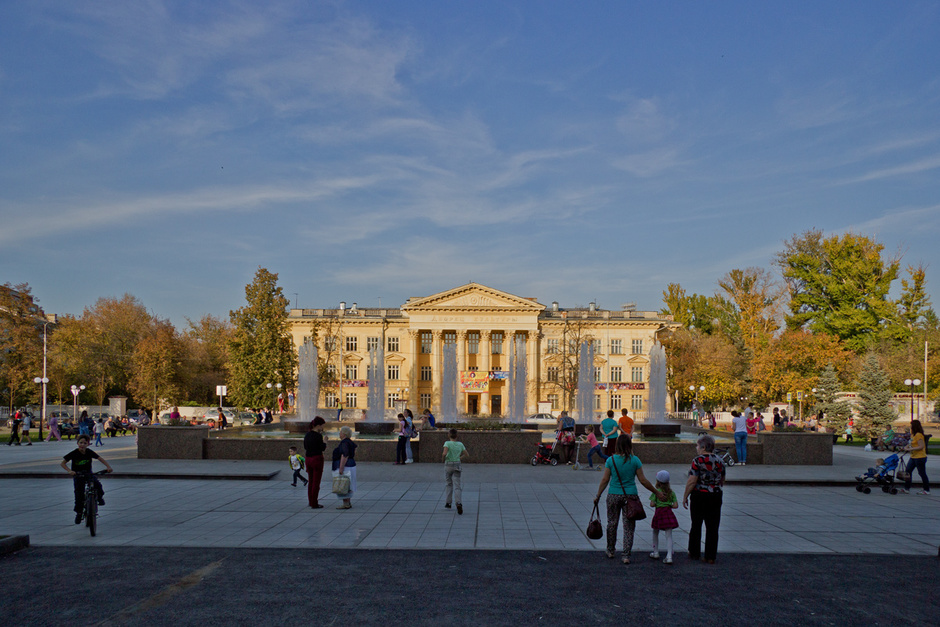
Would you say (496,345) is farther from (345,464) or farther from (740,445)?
(345,464)

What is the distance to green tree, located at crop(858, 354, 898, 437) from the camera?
4030 centimetres

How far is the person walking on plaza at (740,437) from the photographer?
69.5ft

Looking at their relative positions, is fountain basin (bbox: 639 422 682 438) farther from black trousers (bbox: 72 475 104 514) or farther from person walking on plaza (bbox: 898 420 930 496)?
black trousers (bbox: 72 475 104 514)

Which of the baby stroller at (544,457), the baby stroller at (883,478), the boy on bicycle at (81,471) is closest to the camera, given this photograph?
the boy on bicycle at (81,471)

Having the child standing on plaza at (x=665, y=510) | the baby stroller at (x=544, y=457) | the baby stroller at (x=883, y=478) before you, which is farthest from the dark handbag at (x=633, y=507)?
the baby stroller at (x=544, y=457)

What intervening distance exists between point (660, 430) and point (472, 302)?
174 ft

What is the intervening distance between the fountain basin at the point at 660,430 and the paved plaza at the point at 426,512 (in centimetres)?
743

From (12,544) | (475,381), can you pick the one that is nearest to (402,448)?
(12,544)

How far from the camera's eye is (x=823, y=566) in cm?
941

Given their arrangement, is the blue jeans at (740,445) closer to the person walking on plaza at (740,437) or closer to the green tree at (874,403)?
the person walking on plaza at (740,437)

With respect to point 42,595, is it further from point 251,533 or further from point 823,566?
point 823,566

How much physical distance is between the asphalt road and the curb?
14 centimetres

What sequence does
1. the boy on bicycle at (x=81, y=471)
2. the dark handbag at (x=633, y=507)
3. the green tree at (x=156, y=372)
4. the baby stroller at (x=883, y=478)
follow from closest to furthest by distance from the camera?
1. the dark handbag at (x=633, y=507)
2. the boy on bicycle at (x=81, y=471)
3. the baby stroller at (x=883, y=478)
4. the green tree at (x=156, y=372)

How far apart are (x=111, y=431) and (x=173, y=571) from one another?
36.3 metres
